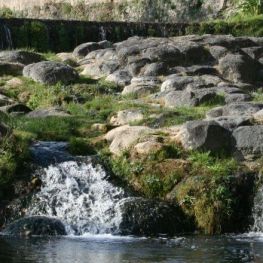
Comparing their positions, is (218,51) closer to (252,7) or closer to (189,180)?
(252,7)

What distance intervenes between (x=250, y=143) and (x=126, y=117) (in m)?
4.38

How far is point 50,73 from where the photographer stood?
24.5 metres

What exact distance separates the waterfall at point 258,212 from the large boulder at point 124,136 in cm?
314

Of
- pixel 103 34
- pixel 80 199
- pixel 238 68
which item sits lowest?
pixel 80 199

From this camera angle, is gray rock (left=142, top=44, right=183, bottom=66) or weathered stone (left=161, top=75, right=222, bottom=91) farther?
gray rock (left=142, top=44, right=183, bottom=66)

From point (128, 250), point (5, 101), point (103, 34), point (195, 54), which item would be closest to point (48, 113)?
point (5, 101)

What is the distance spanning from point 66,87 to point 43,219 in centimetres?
1052

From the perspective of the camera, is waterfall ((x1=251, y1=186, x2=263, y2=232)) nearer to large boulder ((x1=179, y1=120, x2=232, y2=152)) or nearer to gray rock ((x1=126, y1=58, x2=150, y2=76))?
large boulder ((x1=179, y1=120, x2=232, y2=152))

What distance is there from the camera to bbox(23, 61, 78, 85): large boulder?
2438 centimetres

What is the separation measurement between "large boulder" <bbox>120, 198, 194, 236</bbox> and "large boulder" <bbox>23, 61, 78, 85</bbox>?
1069cm

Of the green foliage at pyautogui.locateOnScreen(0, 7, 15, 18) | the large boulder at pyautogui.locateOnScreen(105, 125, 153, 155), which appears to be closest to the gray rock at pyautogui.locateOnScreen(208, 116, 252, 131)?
the large boulder at pyautogui.locateOnScreen(105, 125, 153, 155)

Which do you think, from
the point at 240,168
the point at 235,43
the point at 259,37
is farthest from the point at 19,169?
the point at 259,37

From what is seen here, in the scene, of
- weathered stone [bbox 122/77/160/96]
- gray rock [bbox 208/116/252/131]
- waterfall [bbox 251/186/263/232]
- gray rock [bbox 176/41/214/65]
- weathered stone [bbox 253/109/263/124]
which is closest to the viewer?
waterfall [bbox 251/186/263/232]

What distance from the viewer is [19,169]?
51.4ft
